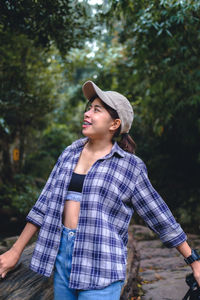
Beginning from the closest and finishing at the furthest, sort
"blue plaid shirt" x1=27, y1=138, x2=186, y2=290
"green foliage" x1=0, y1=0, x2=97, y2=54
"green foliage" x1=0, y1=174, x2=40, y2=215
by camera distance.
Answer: "blue plaid shirt" x1=27, y1=138, x2=186, y2=290 < "green foliage" x1=0, y1=0, x2=97, y2=54 < "green foliage" x1=0, y1=174, x2=40, y2=215

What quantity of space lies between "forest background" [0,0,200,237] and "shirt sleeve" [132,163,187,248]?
→ 1.93 metres

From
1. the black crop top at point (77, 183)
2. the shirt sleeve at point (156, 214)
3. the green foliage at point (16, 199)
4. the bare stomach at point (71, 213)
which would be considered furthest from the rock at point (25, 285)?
the green foliage at point (16, 199)

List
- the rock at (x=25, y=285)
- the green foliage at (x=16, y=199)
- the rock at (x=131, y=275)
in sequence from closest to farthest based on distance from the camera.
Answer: the rock at (x=25, y=285) → the rock at (x=131, y=275) → the green foliage at (x=16, y=199)

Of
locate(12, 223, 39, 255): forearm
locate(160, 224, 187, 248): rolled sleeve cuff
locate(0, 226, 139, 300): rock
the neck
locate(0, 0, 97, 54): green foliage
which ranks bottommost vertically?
locate(0, 226, 139, 300): rock

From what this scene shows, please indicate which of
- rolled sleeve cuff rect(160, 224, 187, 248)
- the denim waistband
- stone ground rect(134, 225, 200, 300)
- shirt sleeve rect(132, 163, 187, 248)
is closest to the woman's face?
shirt sleeve rect(132, 163, 187, 248)

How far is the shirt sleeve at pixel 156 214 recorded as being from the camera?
64.1 inches

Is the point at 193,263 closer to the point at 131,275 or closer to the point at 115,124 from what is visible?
the point at 115,124

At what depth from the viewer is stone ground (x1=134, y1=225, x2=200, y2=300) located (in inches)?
127

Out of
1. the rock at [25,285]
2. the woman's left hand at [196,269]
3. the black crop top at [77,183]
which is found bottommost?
the rock at [25,285]

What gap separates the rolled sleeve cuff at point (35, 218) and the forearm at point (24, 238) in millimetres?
27

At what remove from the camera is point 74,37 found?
158 inches

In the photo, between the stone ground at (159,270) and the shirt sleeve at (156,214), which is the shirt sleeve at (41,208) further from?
the stone ground at (159,270)

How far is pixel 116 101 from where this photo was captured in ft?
5.68

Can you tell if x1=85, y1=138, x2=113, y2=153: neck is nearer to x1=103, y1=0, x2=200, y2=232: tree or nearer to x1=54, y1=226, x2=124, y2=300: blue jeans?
x1=54, y1=226, x2=124, y2=300: blue jeans
